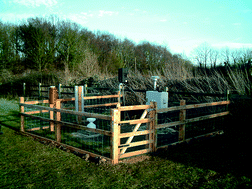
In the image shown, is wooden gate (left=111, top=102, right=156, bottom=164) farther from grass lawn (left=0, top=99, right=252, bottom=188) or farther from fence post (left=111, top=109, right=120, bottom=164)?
grass lawn (left=0, top=99, right=252, bottom=188)

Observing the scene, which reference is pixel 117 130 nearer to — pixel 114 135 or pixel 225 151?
pixel 114 135

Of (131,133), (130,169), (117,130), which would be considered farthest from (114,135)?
(130,169)

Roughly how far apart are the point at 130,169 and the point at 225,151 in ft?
7.70

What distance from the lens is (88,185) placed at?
3195 millimetres

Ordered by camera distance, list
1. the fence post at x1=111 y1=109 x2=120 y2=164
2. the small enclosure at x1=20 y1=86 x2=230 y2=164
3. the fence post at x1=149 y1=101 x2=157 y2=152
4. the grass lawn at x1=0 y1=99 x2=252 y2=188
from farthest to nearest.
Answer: the fence post at x1=149 y1=101 x2=157 y2=152 < the small enclosure at x1=20 y1=86 x2=230 y2=164 < the fence post at x1=111 y1=109 x2=120 y2=164 < the grass lawn at x1=0 y1=99 x2=252 y2=188

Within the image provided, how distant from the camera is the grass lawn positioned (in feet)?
10.7

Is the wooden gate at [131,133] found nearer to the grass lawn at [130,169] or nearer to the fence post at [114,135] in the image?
the fence post at [114,135]

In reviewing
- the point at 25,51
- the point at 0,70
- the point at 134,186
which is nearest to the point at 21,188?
the point at 134,186

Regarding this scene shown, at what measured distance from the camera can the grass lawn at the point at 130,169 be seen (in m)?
3.27

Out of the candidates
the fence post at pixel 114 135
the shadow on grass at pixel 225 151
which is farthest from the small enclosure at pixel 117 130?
the shadow on grass at pixel 225 151

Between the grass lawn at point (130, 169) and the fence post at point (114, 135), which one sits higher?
the fence post at point (114, 135)

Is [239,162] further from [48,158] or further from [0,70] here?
[0,70]

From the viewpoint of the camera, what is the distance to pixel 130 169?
3.79 meters

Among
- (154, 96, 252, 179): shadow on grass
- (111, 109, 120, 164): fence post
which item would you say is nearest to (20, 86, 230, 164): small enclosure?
(111, 109, 120, 164): fence post
